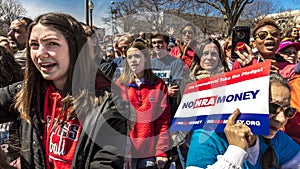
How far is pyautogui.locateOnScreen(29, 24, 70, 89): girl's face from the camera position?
1.41m

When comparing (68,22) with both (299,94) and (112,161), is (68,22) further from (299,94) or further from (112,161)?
(299,94)

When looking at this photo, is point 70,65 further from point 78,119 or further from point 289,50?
point 289,50

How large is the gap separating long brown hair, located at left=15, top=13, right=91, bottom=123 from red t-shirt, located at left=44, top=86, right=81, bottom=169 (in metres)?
0.05

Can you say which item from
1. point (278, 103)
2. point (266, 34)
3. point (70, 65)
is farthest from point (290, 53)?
point (70, 65)

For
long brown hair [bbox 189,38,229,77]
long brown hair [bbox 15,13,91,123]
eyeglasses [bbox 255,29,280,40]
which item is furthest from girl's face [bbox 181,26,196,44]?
long brown hair [bbox 15,13,91,123]

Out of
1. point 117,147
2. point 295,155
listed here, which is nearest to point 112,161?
point 117,147

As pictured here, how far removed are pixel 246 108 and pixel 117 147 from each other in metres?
0.61

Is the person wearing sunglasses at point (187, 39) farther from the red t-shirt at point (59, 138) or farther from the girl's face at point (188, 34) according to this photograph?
the red t-shirt at point (59, 138)

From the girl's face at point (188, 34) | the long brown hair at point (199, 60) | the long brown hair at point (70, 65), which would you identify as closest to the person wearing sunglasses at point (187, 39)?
the girl's face at point (188, 34)

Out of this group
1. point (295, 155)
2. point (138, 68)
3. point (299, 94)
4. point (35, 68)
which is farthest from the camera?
point (138, 68)

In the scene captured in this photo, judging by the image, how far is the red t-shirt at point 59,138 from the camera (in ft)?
4.67

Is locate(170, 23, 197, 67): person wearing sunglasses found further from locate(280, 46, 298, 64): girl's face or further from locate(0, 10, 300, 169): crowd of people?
locate(0, 10, 300, 169): crowd of people

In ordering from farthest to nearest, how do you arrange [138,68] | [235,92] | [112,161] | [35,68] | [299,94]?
[138,68], [299,94], [35,68], [235,92], [112,161]

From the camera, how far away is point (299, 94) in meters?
2.09
